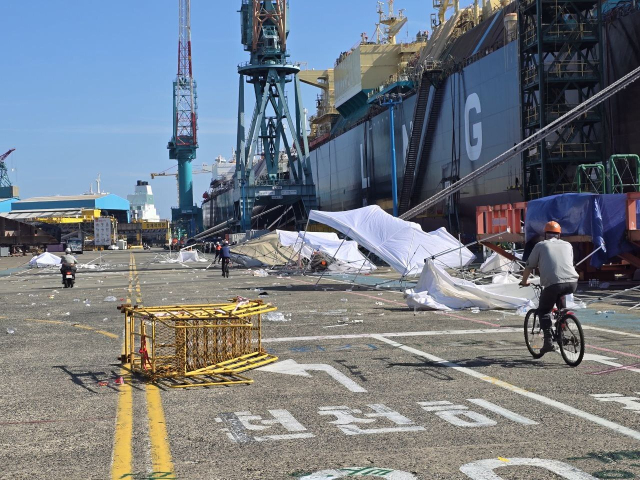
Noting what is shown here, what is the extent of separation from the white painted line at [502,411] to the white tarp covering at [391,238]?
19.8 metres

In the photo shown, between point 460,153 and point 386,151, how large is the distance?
17196 mm

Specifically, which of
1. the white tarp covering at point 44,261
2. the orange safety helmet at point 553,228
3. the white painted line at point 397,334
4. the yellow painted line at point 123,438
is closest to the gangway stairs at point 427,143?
the white tarp covering at point 44,261

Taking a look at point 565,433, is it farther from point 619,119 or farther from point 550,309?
point 619,119

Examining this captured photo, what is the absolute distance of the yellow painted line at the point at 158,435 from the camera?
6.90 metres

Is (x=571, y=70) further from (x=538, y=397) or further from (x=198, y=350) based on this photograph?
(x=538, y=397)

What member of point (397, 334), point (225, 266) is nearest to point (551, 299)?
point (397, 334)

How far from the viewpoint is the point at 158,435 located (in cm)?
799

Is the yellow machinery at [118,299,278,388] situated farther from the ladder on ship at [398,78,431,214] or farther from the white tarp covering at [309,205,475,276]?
the ladder on ship at [398,78,431,214]

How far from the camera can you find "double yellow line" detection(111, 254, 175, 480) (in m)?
6.75

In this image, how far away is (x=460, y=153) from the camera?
209ft

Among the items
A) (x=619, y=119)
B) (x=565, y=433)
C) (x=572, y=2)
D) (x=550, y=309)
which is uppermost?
(x=572, y=2)

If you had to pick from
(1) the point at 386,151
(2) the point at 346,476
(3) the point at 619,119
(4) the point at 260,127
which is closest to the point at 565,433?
(2) the point at 346,476

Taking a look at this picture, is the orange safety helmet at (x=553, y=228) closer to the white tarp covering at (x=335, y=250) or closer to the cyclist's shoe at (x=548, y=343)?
the cyclist's shoe at (x=548, y=343)

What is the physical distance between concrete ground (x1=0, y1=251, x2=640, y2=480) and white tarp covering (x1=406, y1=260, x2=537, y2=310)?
12.7ft
